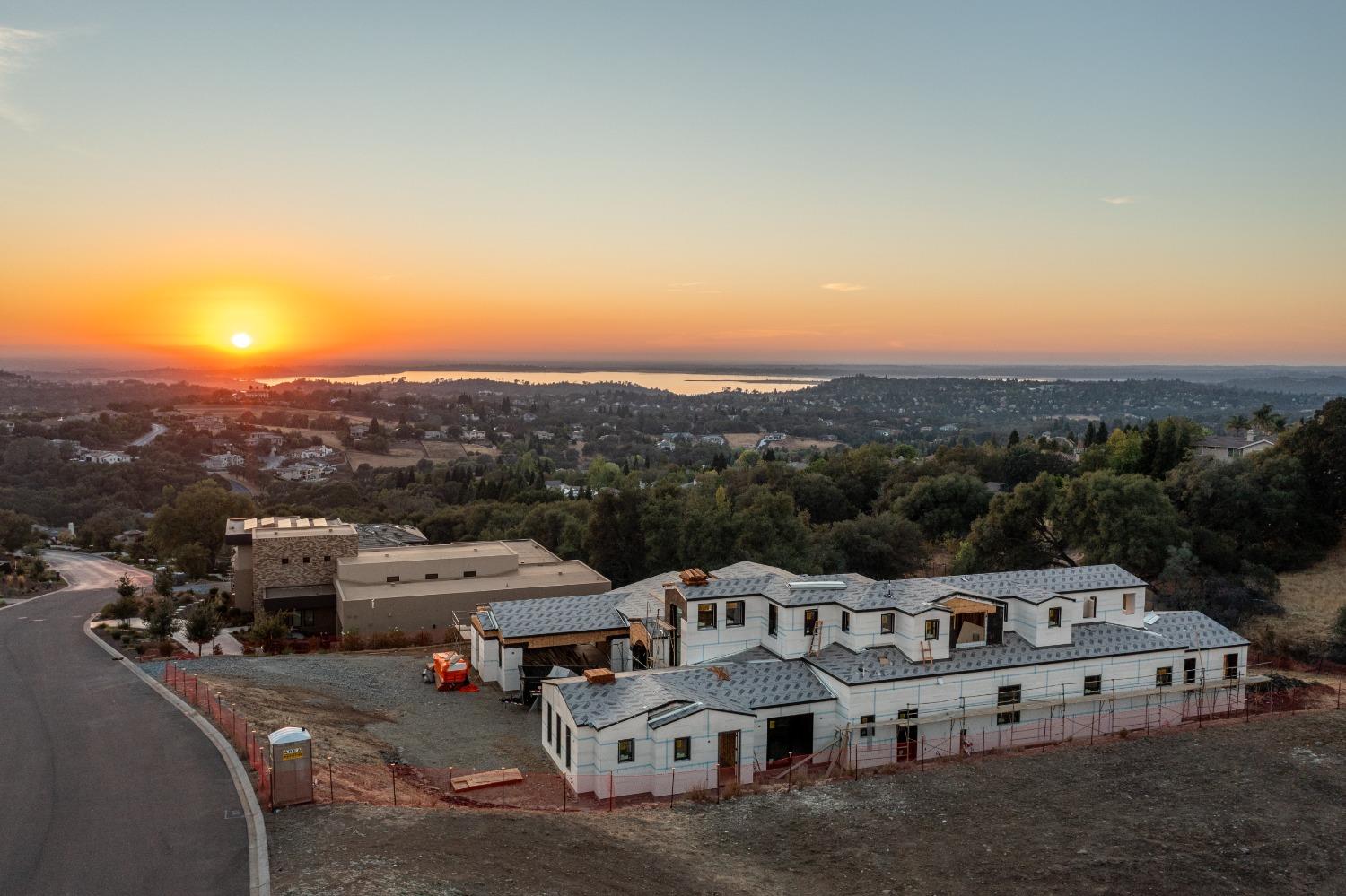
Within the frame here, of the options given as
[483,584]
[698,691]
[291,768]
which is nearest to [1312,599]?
[698,691]

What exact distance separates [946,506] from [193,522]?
60.2 m

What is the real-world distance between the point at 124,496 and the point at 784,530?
11390 cm

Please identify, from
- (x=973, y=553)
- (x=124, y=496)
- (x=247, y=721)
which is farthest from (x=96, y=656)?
(x=124, y=496)

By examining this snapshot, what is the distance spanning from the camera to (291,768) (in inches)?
697

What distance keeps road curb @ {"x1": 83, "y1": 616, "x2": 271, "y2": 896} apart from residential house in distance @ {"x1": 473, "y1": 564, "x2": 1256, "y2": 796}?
7748 mm

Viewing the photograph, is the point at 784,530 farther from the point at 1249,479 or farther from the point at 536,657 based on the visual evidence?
the point at 1249,479

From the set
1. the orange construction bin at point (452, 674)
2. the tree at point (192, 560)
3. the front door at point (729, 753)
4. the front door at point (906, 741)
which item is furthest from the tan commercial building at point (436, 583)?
the tree at point (192, 560)

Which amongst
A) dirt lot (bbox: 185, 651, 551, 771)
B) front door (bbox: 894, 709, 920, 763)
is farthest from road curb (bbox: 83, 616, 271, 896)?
front door (bbox: 894, 709, 920, 763)

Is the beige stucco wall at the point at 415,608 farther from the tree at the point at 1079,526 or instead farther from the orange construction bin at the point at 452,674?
the tree at the point at 1079,526

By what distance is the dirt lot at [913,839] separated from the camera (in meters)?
16.2

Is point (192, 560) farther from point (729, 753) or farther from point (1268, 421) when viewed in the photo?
point (1268, 421)

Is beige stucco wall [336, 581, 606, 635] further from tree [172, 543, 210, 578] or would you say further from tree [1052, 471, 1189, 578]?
tree [1052, 471, 1189, 578]

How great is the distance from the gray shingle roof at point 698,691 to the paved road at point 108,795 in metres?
8.74

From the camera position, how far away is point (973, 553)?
55.9 meters
